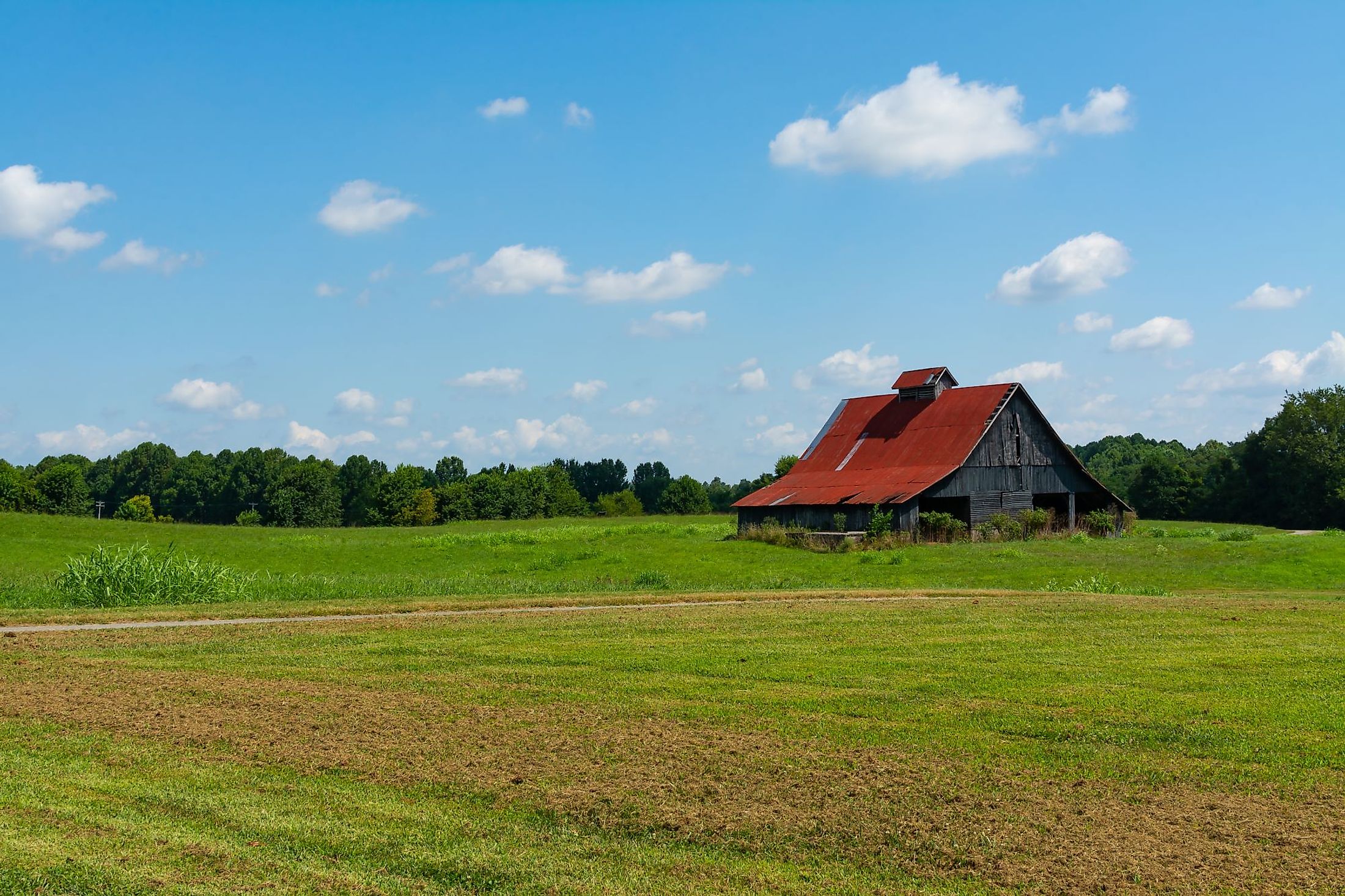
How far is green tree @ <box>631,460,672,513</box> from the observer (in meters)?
164

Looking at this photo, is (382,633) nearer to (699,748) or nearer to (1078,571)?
(699,748)

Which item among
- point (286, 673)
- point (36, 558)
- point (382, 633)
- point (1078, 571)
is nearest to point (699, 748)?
point (286, 673)

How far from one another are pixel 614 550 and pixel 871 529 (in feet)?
34.5

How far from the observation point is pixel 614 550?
45.7 m

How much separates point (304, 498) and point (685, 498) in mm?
42012

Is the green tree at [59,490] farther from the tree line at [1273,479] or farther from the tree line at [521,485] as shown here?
the tree line at [1273,479]

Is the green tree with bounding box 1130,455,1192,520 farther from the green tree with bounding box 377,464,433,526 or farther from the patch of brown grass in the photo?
the patch of brown grass

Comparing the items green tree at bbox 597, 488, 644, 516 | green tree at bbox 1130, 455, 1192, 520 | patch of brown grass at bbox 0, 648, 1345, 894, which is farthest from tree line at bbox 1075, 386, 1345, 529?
patch of brown grass at bbox 0, 648, 1345, 894

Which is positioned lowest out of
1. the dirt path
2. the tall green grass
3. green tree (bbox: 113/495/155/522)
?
the dirt path

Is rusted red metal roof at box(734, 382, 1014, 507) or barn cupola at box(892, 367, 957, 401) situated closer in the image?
rusted red metal roof at box(734, 382, 1014, 507)

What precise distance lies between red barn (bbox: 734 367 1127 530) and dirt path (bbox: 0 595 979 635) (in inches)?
853

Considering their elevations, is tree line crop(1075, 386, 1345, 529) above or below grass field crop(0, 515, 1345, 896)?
above

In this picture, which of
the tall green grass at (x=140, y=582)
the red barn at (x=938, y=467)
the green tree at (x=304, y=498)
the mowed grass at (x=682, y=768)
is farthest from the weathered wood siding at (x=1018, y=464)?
the green tree at (x=304, y=498)

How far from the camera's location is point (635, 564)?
131 feet
